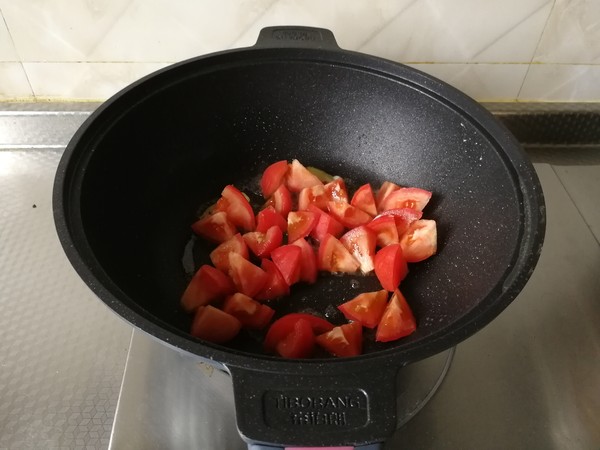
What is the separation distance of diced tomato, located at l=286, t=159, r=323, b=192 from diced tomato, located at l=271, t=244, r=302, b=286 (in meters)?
0.13

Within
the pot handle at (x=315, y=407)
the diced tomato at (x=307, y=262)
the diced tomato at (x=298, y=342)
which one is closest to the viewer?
the pot handle at (x=315, y=407)

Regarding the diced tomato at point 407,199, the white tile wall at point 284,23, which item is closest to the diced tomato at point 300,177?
the diced tomato at point 407,199

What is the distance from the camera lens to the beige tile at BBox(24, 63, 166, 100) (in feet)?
2.94

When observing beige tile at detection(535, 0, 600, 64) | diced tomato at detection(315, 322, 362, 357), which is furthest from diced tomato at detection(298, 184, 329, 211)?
beige tile at detection(535, 0, 600, 64)

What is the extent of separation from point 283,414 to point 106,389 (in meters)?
0.34

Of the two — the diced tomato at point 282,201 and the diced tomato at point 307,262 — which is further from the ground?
the diced tomato at point 282,201

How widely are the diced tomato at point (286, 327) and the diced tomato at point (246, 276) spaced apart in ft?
0.21

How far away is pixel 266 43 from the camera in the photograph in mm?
757

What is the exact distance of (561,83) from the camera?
0.95 m

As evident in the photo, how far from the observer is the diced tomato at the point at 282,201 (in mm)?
812

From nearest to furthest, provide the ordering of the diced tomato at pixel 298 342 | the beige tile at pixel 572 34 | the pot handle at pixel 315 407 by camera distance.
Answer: the pot handle at pixel 315 407
the diced tomato at pixel 298 342
the beige tile at pixel 572 34

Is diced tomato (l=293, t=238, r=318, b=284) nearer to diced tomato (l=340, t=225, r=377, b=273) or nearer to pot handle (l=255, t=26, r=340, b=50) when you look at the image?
diced tomato (l=340, t=225, r=377, b=273)

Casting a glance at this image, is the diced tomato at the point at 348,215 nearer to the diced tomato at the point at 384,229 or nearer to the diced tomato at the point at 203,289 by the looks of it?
the diced tomato at the point at 384,229

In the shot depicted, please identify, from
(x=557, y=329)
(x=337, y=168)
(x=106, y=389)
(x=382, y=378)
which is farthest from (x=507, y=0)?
(x=106, y=389)
